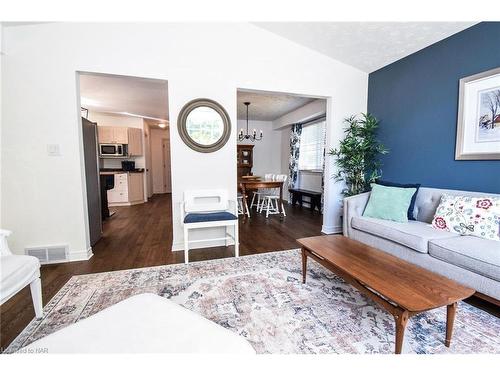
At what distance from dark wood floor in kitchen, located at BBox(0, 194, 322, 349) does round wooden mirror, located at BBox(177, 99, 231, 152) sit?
137 cm

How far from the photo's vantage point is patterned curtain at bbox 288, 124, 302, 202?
5973mm

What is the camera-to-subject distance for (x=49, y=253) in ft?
8.08

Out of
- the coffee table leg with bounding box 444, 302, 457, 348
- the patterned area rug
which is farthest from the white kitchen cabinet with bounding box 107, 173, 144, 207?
the coffee table leg with bounding box 444, 302, 457, 348

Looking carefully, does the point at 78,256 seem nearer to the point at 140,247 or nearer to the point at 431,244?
the point at 140,247

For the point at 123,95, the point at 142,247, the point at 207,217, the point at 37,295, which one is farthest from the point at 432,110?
the point at 123,95

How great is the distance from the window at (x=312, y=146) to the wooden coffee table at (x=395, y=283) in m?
3.76

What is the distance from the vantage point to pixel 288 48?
3.10m

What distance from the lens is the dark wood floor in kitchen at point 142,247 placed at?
1.70 metres

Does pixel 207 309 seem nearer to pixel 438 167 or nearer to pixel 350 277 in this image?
pixel 350 277

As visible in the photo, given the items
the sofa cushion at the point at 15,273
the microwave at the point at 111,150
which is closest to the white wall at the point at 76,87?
the sofa cushion at the point at 15,273

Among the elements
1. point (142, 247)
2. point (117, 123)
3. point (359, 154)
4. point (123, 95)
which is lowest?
point (142, 247)

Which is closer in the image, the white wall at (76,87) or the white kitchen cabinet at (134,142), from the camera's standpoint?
the white wall at (76,87)

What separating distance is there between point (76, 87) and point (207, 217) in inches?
78.3

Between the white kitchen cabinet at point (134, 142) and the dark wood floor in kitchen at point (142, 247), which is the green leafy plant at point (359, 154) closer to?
the dark wood floor in kitchen at point (142, 247)
